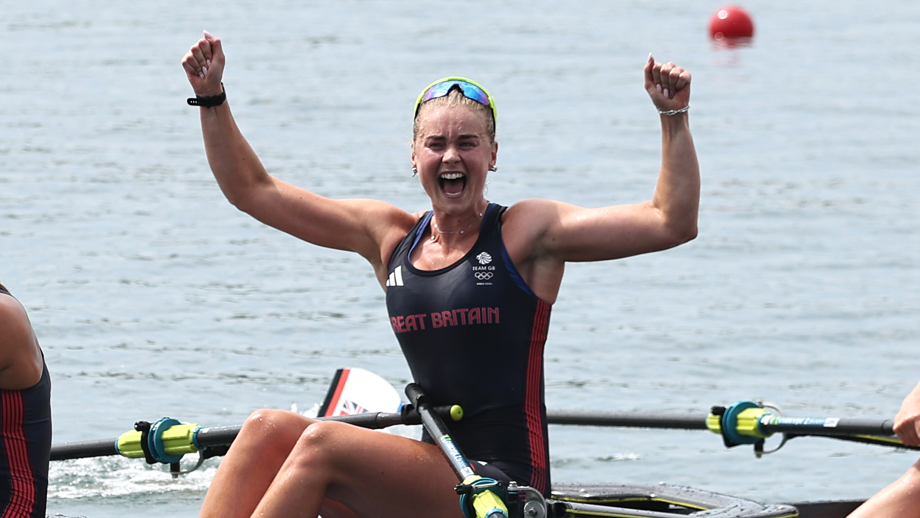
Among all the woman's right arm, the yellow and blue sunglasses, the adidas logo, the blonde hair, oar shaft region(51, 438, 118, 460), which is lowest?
oar shaft region(51, 438, 118, 460)

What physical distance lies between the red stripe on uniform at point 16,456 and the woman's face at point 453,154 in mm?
1394

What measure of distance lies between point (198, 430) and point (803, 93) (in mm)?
15729

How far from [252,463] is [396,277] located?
2.56 feet

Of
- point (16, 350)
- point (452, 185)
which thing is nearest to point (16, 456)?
point (16, 350)

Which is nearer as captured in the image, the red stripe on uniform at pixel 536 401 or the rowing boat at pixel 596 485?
the red stripe on uniform at pixel 536 401

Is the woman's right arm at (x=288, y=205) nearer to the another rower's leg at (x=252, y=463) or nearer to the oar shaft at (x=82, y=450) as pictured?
the another rower's leg at (x=252, y=463)

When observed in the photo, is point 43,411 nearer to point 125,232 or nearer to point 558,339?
point 558,339

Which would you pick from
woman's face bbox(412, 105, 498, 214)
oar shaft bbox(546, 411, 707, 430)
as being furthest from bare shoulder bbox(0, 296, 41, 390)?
oar shaft bbox(546, 411, 707, 430)

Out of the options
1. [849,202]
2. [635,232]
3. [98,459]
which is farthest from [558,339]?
[635,232]

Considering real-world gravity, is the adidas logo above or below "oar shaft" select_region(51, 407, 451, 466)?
above

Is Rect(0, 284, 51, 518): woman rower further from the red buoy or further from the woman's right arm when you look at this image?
the red buoy

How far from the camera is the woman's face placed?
4.46 meters

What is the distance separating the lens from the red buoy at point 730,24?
2366cm

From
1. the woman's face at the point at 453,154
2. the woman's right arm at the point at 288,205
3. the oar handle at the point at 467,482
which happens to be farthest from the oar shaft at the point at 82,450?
the woman's face at the point at 453,154
